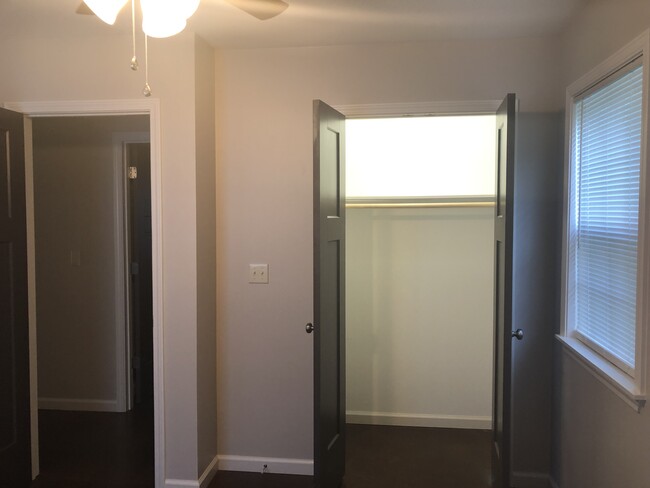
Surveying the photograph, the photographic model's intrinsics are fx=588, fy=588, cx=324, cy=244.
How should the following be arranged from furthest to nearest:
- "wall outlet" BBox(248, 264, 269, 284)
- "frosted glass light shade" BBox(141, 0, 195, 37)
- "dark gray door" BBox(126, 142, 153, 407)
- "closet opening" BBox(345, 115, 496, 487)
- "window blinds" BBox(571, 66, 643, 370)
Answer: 1. "dark gray door" BBox(126, 142, 153, 407)
2. "closet opening" BBox(345, 115, 496, 487)
3. "wall outlet" BBox(248, 264, 269, 284)
4. "window blinds" BBox(571, 66, 643, 370)
5. "frosted glass light shade" BBox(141, 0, 195, 37)

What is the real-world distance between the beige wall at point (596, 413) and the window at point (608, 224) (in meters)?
0.09

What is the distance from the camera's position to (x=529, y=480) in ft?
10.3

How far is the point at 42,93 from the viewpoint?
308 cm

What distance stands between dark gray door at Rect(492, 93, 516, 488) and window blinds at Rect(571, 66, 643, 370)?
1.16ft

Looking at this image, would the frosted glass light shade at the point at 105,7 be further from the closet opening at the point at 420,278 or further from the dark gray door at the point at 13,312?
the closet opening at the point at 420,278

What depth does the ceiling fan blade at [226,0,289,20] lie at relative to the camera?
208 cm

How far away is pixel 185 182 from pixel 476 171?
1.99 meters

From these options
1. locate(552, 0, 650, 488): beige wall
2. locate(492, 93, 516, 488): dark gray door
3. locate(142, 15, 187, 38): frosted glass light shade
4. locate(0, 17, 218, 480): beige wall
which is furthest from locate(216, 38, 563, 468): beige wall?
locate(142, 15, 187, 38): frosted glass light shade

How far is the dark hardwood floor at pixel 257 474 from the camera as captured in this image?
3232mm

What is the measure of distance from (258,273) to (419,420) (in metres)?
1.68

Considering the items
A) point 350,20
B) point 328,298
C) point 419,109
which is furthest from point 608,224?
point 350,20

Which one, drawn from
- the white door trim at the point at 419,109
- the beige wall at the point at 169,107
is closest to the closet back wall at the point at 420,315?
the white door trim at the point at 419,109

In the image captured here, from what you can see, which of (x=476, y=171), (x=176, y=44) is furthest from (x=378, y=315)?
(x=176, y=44)

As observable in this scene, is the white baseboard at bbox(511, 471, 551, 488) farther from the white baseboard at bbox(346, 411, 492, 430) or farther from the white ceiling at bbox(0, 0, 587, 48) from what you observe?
the white ceiling at bbox(0, 0, 587, 48)
